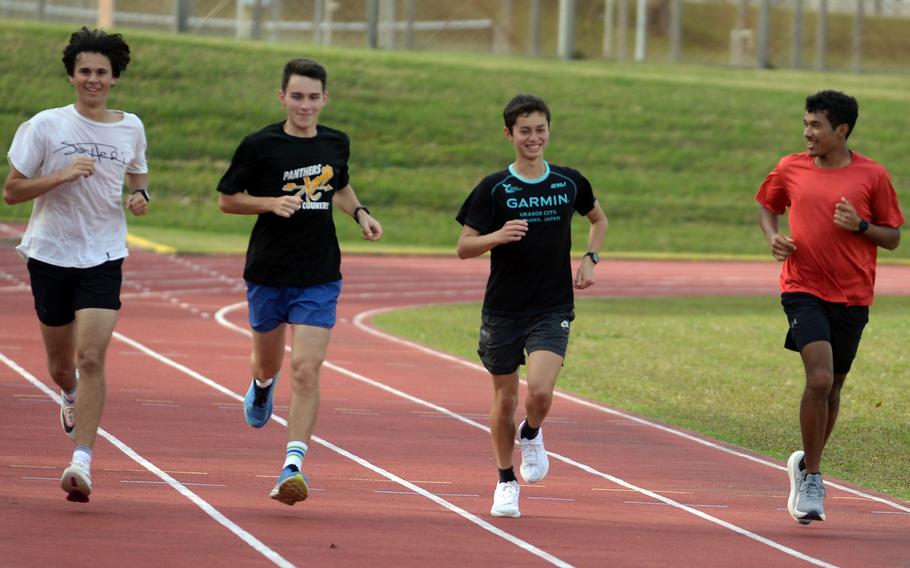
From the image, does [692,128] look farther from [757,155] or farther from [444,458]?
[444,458]

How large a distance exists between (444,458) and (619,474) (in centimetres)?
105

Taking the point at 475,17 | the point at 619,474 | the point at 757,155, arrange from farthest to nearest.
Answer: the point at 475,17, the point at 757,155, the point at 619,474

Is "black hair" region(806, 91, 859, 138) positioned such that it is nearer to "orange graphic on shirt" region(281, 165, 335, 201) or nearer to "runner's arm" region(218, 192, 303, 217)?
"orange graphic on shirt" region(281, 165, 335, 201)

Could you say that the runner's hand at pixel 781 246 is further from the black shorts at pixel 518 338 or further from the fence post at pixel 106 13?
the fence post at pixel 106 13

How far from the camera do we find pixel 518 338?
27.1 feet

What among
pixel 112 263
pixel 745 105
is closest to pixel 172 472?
pixel 112 263

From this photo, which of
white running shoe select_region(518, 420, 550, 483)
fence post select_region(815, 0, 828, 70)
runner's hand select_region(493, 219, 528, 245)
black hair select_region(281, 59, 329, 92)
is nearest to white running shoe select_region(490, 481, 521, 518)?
white running shoe select_region(518, 420, 550, 483)

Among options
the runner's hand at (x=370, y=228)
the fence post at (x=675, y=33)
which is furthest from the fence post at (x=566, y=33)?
the runner's hand at (x=370, y=228)

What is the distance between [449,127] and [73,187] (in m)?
34.3

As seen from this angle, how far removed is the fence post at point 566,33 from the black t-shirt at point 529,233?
46267 millimetres

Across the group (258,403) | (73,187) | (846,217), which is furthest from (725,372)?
(73,187)

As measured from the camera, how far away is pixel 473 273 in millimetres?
27531

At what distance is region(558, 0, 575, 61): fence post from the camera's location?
177 ft

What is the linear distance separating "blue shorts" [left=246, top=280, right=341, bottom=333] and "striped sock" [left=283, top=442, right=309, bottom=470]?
0.68 meters
